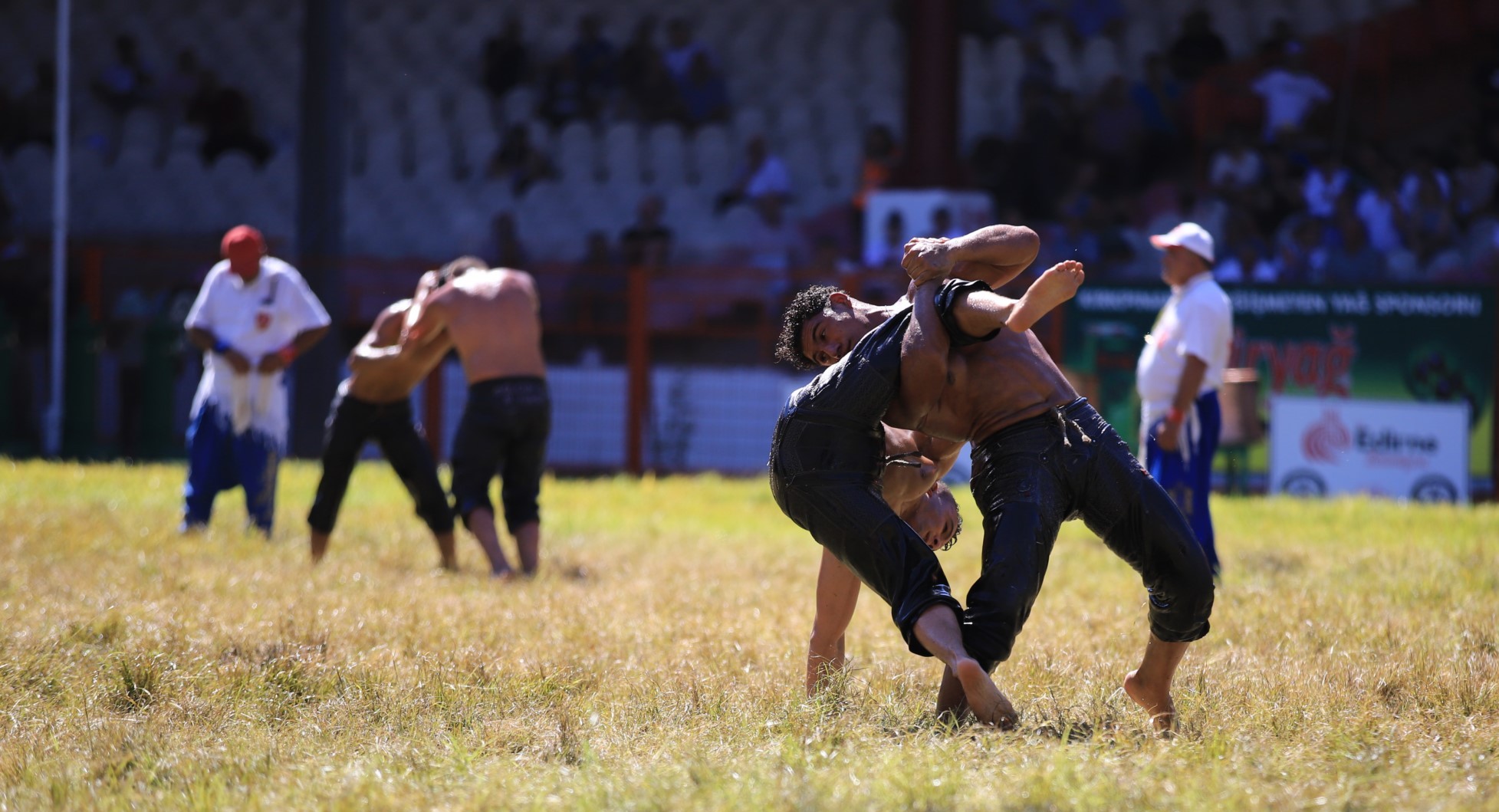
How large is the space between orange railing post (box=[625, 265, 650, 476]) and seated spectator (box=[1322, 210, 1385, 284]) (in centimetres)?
556

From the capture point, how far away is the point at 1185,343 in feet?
25.8

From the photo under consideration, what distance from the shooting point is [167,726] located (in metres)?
4.68

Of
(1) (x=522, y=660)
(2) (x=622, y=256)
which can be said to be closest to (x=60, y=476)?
(2) (x=622, y=256)

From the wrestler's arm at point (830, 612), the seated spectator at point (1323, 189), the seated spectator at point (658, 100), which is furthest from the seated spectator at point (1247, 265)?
the wrestler's arm at point (830, 612)

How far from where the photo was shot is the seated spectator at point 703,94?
18.0 meters

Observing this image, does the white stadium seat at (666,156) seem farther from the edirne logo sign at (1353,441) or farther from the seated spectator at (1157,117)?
the edirne logo sign at (1353,441)

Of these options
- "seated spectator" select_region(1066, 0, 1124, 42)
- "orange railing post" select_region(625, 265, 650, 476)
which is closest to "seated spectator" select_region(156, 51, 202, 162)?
"orange railing post" select_region(625, 265, 650, 476)

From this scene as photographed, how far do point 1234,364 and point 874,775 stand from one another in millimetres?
9372

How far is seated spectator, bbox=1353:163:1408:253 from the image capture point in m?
14.2

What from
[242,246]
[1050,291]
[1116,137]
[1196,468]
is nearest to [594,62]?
[1116,137]

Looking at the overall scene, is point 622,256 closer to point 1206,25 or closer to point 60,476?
point 60,476

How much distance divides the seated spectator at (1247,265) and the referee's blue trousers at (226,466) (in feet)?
26.0

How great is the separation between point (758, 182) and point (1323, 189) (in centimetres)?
546

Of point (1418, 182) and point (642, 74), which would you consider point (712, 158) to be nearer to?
point (642, 74)
